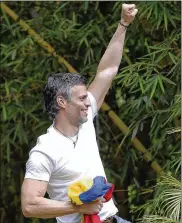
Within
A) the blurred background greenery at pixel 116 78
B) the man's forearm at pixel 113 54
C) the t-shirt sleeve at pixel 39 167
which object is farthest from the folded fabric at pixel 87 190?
the blurred background greenery at pixel 116 78

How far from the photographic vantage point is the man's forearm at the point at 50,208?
2.79 meters

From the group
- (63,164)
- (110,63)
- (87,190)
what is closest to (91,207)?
(87,190)

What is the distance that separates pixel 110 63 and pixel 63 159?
0.61 meters

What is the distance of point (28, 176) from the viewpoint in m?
2.87

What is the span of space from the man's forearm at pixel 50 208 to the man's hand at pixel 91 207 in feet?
0.07

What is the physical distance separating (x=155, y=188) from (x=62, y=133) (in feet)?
3.91

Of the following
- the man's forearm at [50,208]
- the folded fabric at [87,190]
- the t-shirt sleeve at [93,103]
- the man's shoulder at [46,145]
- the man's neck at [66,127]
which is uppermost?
the t-shirt sleeve at [93,103]

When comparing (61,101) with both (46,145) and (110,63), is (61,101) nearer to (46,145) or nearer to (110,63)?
(46,145)

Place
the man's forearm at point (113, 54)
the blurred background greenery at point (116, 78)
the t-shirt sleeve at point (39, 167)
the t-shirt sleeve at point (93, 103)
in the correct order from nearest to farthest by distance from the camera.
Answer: the t-shirt sleeve at point (39, 167), the t-shirt sleeve at point (93, 103), the man's forearm at point (113, 54), the blurred background greenery at point (116, 78)

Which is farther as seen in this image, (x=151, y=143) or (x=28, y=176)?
(x=151, y=143)

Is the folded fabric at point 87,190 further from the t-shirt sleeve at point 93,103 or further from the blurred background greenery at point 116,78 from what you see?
the blurred background greenery at point 116,78

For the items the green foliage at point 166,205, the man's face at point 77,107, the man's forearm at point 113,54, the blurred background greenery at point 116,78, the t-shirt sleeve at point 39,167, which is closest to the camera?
the t-shirt sleeve at point 39,167

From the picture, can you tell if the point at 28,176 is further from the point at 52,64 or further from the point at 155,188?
the point at 52,64

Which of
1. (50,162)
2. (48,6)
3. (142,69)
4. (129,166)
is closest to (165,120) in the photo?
(142,69)
